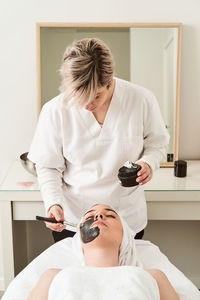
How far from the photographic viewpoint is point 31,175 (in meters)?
2.31

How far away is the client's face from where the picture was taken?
160 centimetres

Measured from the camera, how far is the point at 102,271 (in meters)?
1.42

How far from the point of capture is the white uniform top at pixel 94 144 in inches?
69.5

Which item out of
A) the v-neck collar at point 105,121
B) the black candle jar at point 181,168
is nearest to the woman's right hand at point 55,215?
the v-neck collar at point 105,121

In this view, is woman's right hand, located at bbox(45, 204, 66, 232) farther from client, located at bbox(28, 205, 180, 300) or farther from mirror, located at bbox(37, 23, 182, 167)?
mirror, located at bbox(37, 23, 182, 167)

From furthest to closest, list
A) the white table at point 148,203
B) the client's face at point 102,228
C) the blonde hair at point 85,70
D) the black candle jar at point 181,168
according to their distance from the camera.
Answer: the black candle jar at point 181,168 < the white table at point 148,203 < the client's face at point 102,228 < the blonde hair at point 85,70

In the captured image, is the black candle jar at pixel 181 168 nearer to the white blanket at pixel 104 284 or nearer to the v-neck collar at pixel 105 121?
the v-neck collar at pixel 105 121

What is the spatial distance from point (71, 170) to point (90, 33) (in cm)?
91

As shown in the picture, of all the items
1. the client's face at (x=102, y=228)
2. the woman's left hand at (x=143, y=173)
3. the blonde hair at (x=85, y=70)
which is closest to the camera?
the blonde hair at (x=85, y=70)

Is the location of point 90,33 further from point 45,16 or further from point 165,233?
point 165,233

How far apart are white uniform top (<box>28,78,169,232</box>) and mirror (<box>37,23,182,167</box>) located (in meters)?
0.57

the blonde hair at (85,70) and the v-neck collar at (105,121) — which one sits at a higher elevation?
the blonde hair at (85,70)

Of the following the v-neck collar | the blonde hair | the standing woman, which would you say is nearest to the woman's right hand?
the standing woman

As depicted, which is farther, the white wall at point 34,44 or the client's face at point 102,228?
the white wall at point 34,44
